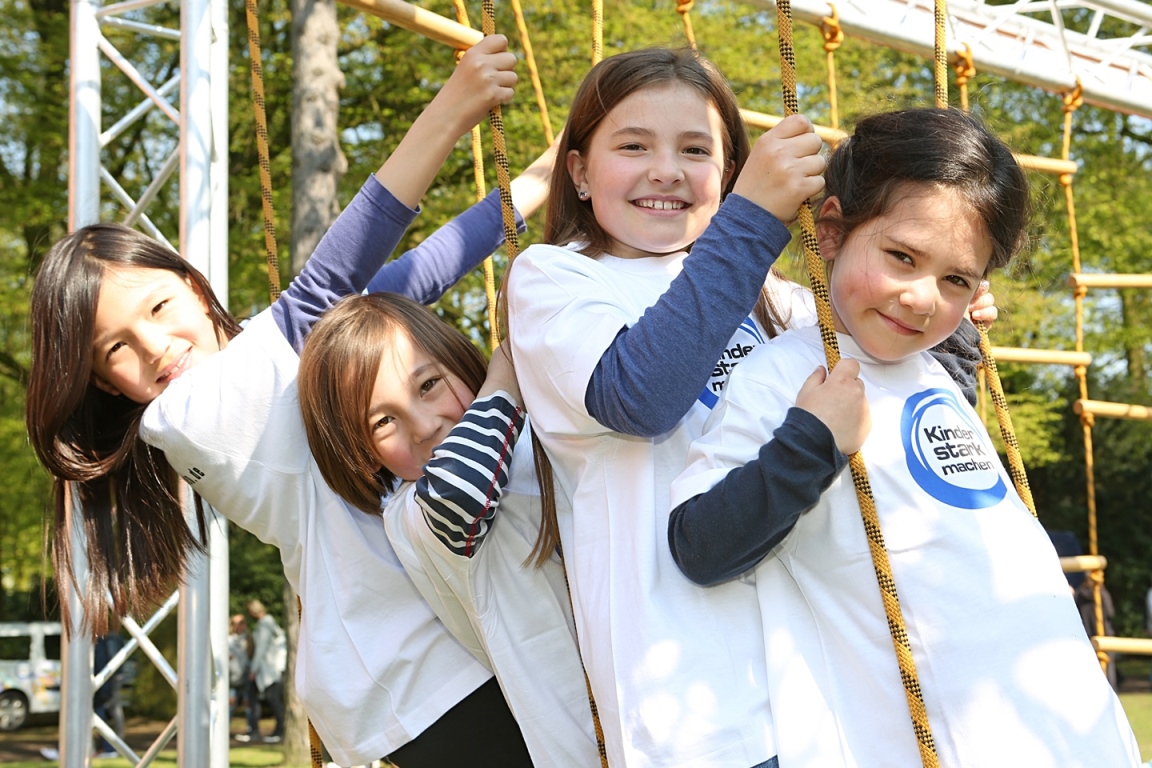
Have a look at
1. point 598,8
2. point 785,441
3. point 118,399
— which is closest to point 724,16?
point 598,8

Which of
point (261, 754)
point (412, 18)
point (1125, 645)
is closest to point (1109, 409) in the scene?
point (1125, 645)

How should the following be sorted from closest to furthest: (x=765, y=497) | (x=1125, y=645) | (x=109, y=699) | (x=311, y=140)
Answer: (x=765, y=497)
(x=1125, y=645)
(x=311, y=140)
(x=109, y=699)

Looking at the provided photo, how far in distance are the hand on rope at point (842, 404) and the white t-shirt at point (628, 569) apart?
0.21 m

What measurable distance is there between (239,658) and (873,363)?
12.0m

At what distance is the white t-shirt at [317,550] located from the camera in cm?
179

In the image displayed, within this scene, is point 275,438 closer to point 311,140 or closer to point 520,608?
point 520,608

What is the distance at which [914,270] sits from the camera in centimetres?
141

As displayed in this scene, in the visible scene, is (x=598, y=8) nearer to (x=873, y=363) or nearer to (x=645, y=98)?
(x=645, y=98)

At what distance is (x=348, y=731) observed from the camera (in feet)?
5.92

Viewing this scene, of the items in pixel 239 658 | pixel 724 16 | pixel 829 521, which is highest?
pixel 724 16

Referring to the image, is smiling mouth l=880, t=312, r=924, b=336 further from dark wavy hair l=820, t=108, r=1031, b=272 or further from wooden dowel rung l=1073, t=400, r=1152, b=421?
wooden dowel rung l=1073, t=400, r=1152, b=421

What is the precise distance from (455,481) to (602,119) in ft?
1.91

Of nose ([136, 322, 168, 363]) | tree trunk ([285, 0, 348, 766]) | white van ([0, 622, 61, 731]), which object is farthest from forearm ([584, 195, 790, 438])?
white van ([0, 622, 61, 731])

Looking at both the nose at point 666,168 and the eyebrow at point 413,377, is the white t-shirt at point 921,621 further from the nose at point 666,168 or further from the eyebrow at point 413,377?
the eyebrow at point 413,377
